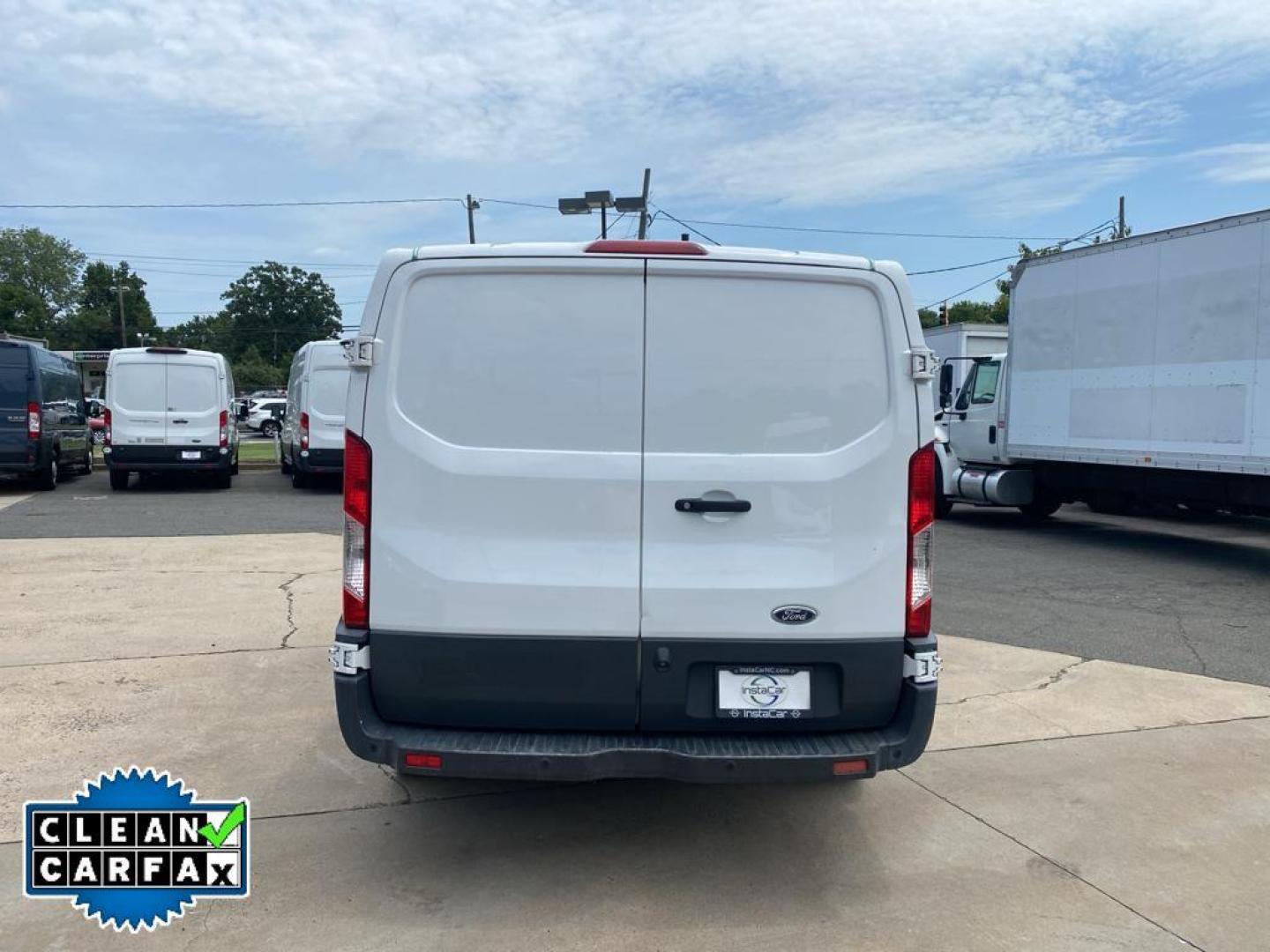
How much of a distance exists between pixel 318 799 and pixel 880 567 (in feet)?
8.71

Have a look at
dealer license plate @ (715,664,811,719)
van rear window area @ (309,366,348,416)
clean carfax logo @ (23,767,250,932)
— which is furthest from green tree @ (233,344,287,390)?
dealer license plate @ (715,664,811,719)

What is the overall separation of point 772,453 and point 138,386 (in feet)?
52.4

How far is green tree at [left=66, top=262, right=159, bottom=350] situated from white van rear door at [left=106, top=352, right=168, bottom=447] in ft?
285

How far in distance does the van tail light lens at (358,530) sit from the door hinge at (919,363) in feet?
6.30

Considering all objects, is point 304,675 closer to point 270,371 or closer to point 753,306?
point 753,306

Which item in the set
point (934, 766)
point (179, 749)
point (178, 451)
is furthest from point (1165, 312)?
point (178, 451)

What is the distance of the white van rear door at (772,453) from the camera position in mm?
3434

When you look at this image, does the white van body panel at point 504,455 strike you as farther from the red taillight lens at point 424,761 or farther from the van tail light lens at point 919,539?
the van tail light lens at point 919,539

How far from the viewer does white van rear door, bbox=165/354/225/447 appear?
1692 centimetres

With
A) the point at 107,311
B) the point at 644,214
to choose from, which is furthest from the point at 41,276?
the point at 644,214

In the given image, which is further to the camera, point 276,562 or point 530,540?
point 276,562

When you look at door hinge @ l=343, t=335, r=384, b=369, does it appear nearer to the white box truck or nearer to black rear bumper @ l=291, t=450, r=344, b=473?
the white box truck

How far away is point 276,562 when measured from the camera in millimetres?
10188

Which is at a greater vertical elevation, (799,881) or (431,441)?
(431,441)
